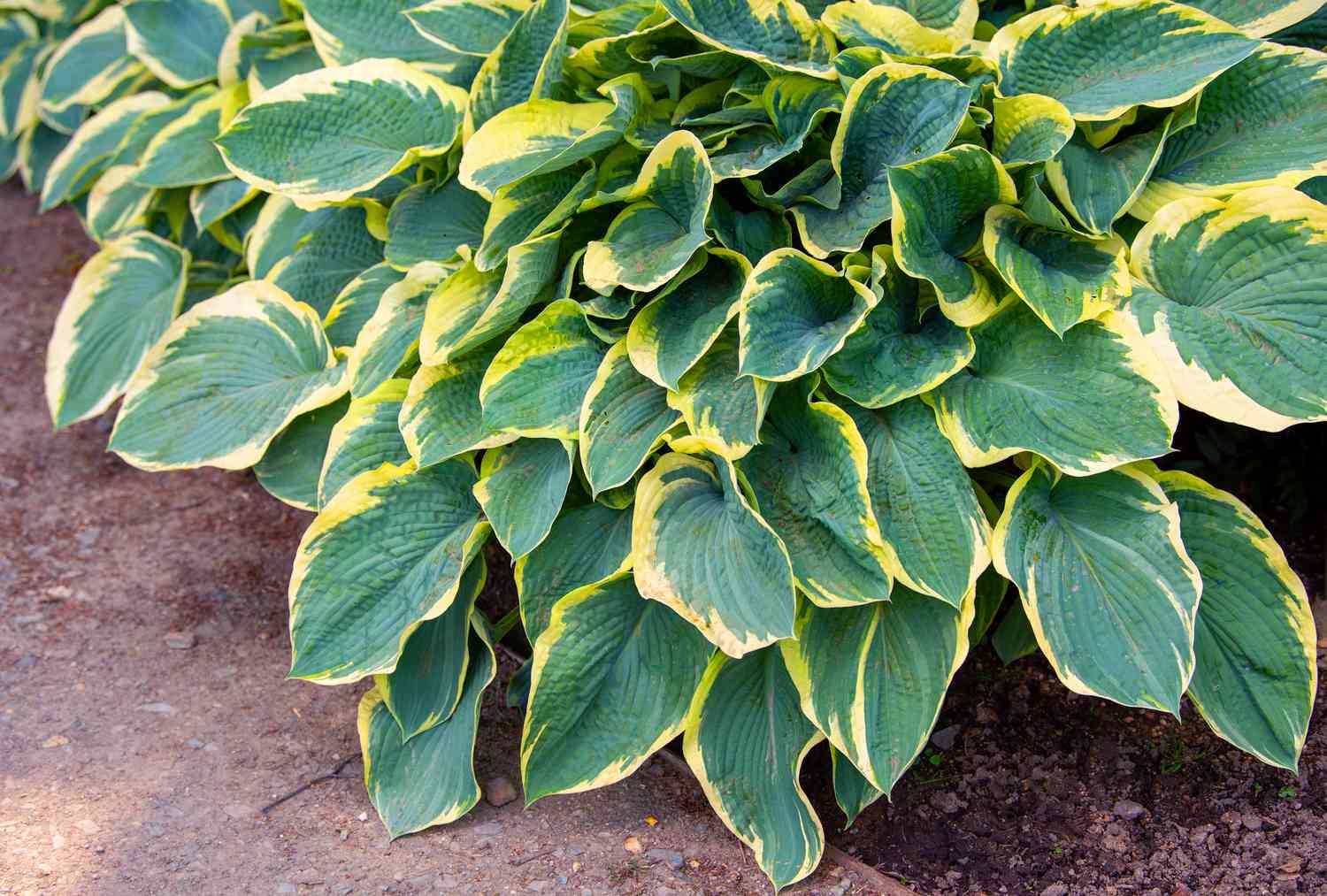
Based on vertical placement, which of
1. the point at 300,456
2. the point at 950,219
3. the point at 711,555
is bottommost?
the point at 300,456

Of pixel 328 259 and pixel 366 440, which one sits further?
pixel 328 259

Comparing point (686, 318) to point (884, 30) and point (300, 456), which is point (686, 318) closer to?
point (884, 30)

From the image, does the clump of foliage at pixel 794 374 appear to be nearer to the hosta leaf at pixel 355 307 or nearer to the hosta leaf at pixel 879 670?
the hosta leaf at pixel 879 670

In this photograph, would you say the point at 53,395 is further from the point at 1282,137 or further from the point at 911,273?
the point at 1282,137

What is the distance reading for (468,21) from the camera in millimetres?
2209

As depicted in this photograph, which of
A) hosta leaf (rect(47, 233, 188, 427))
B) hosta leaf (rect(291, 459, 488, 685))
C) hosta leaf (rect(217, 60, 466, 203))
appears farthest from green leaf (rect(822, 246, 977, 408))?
hosta leaf (rect(47, 233, 188, 427))

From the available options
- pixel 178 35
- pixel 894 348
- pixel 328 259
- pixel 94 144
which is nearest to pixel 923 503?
pixel 894 348

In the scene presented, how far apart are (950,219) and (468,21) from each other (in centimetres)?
98

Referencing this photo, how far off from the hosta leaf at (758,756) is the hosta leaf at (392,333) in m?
0.76

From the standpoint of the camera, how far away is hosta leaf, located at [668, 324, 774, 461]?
1720 millimetres

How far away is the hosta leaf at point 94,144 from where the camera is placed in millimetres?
3145

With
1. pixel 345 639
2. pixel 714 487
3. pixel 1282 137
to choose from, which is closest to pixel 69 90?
pixel 345 639

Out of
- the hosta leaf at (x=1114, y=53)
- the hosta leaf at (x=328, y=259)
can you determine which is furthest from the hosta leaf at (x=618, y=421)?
the hosta leaf at (x=328, y=259)

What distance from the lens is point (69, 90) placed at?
3.36m
